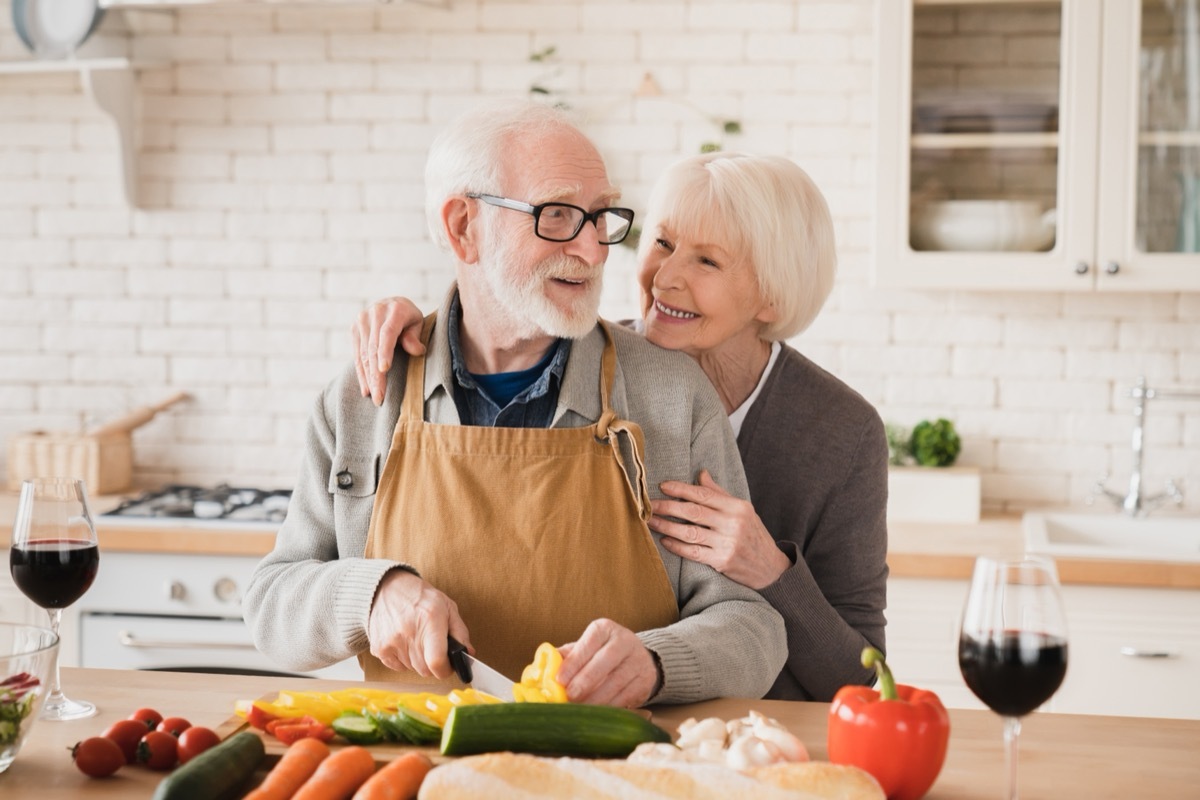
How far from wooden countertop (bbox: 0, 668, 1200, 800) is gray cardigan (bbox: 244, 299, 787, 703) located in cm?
9

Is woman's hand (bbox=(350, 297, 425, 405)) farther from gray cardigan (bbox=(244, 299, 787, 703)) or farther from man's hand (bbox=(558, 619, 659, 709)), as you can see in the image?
man's hand (bbox=(558, 619, 659, 709))

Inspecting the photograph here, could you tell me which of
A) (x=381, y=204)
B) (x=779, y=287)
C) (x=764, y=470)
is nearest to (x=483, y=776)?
(x=764, y=470)

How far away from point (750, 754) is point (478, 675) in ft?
1.47

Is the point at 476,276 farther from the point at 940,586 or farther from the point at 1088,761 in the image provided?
the point at 940,586

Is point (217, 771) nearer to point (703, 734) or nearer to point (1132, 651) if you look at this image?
point (703, 734)

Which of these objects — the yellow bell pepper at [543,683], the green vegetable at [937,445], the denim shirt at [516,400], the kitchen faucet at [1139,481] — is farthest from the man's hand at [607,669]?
the kitchen faucet at [1139,481]

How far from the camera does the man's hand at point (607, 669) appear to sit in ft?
5.01

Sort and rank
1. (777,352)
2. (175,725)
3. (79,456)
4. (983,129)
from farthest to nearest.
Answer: (79,456) → (983,129) → (777,352) → (175,725)

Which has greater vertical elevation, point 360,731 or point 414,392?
point 414,392

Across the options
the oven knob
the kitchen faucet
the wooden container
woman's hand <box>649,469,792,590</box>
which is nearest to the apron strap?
woman's hand <box>649,469,792,590</box>

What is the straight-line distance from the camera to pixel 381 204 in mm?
3822

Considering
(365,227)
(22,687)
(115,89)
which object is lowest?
(22,687)

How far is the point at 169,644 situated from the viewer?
3207 mm

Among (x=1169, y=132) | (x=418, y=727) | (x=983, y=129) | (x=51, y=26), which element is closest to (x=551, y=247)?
(x=418, y=727)
